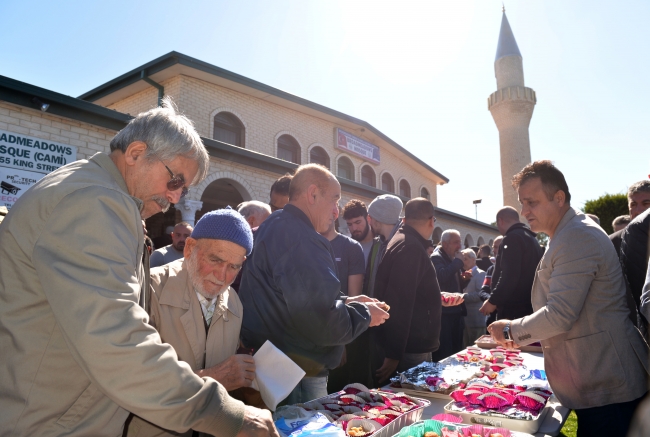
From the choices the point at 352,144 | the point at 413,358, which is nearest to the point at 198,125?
the point at 352,144

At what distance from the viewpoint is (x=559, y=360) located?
2268 millimetres

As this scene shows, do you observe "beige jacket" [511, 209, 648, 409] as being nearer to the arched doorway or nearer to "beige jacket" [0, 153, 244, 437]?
"beige jacket" [0, 153, 244, 437]

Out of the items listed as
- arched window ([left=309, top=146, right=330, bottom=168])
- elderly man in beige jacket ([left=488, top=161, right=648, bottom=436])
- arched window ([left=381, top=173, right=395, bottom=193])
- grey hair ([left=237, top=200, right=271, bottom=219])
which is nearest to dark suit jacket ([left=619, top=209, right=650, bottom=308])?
elderly man in beige jacket ([left=488, top=161, right=648, bottom=436])

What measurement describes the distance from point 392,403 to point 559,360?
37.9 inches

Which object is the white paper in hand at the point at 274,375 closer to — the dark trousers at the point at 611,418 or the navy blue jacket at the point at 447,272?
the dark trousers at the point at 611,418

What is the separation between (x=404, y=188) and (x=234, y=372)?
24038mm

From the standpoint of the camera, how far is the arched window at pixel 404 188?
24.9 m

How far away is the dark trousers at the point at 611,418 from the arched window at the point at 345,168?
1818 cm

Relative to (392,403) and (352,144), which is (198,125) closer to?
(352,144)

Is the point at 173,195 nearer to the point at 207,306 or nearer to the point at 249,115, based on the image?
the point at 207,306

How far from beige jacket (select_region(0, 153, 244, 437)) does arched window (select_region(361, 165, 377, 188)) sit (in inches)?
801

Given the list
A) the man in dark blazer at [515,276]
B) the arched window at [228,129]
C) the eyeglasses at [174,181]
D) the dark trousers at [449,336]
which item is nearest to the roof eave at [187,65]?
the arched window at [228,129]

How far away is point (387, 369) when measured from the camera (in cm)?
329

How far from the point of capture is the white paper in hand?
1.81 m
